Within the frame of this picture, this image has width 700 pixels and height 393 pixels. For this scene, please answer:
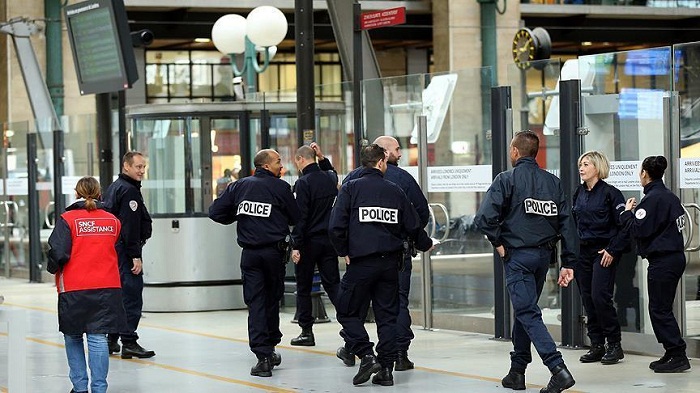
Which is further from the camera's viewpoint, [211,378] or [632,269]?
[632,269]

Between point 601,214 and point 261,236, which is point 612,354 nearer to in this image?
point 601,214

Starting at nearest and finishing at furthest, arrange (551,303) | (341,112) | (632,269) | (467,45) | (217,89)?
(632,269) < (551,303) < (341,112) < (467,45) < (217,89)

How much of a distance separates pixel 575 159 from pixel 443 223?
2.36 meters

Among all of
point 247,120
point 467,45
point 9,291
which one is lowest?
point 9,291

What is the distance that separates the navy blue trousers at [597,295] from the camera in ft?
37.7

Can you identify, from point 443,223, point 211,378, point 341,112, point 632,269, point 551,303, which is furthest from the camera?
point 341,112

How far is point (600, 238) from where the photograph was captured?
1150 centimetres

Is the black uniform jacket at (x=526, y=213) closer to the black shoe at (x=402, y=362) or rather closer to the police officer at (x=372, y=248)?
the police officer at (x=372, y=248)

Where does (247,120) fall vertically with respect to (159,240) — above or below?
above

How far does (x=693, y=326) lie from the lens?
11734mm

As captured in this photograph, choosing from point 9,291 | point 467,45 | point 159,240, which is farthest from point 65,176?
point 467,45

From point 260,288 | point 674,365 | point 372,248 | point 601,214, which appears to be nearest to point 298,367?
point 260,288

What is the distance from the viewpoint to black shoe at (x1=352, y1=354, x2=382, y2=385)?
10.5 metres

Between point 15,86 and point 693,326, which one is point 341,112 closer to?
point 693,326
